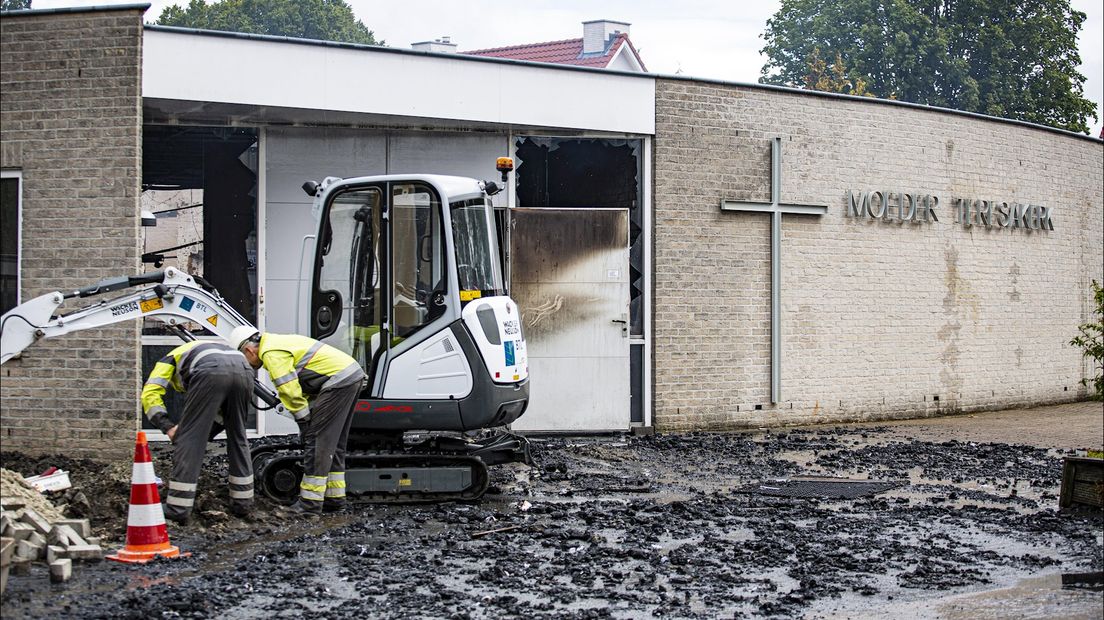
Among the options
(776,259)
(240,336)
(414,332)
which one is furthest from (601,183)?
(240,336)

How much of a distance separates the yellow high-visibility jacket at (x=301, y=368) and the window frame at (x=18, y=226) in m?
3.77

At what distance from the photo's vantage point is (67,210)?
40.7ft

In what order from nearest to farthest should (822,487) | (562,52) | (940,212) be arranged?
(822,487) < (940,212) < (562,52)

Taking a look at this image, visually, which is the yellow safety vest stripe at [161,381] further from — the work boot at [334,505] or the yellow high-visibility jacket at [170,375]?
the work boot at [334,505]

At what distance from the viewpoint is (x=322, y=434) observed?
10.1 m

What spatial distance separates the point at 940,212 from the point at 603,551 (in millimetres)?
11376

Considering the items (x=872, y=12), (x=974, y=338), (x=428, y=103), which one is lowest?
(x=974, y=338)

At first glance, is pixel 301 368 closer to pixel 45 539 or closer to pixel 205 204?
pixel 45 539

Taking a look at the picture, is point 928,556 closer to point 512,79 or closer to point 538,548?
point 538,548

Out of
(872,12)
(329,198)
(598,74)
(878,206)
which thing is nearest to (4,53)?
(329,198)

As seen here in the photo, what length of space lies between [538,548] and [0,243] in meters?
6.68

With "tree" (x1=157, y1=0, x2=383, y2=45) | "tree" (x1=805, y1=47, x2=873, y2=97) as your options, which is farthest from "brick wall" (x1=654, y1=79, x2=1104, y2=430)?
"tree" (x1=157, y1=0, x2=383, y2=45)

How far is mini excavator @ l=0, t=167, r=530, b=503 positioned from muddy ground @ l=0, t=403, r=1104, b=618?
38 centimetres

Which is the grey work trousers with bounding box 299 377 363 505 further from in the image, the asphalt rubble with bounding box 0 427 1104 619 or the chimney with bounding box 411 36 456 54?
the chimney with bounding box 411 36 456 54
